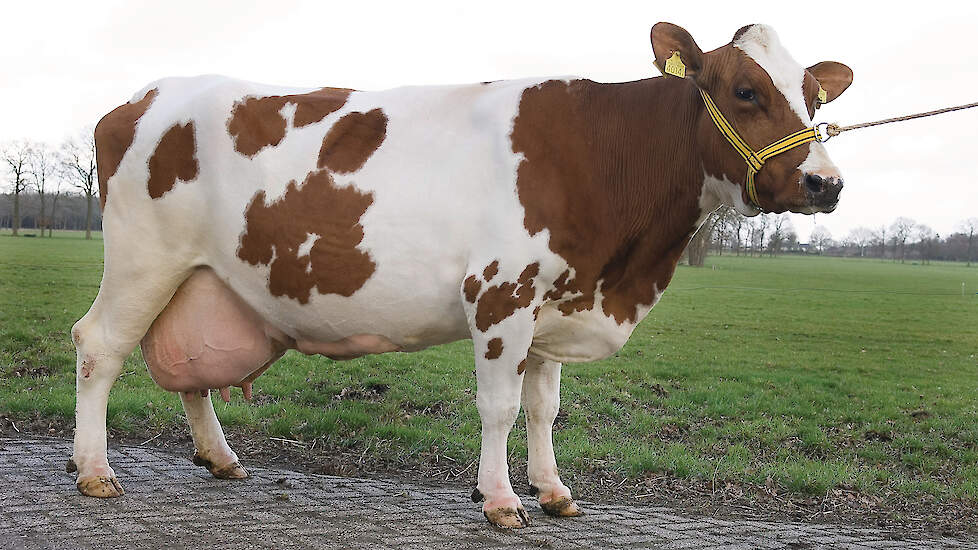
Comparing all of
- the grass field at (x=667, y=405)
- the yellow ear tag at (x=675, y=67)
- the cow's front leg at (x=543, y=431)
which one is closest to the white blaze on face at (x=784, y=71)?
the yellow ear tag at (x=675, y=67)

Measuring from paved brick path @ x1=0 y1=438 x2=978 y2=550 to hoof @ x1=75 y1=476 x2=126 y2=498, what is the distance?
5 cm

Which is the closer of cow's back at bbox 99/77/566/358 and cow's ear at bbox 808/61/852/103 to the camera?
cow's back at bbox 99/77/566/358

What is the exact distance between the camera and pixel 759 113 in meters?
4.34

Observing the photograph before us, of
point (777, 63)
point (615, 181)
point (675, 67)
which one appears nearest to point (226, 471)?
point (615, 181)

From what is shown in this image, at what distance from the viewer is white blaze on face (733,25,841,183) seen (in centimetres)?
415

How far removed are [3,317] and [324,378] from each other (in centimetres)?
694

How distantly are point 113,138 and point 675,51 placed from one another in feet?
11.4

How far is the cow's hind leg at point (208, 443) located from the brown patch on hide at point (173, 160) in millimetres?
1372

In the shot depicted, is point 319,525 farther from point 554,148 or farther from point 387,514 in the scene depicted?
point 554,148

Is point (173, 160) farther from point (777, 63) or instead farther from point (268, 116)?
point (777, 63)

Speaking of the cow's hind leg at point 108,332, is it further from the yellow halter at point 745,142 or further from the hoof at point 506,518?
the yellow halter at point 745,142

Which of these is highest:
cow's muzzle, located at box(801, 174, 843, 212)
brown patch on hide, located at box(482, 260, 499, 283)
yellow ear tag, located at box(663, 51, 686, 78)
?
yellow ear tag, located at box(663, 51, 686, 78)

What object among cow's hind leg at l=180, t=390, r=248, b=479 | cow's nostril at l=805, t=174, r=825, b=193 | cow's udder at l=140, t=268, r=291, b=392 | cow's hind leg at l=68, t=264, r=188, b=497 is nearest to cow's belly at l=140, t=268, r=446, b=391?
cow's udder at l=140, t=268, r=291, b=392

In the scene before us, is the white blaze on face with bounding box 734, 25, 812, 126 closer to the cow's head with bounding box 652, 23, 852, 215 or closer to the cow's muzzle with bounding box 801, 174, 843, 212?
the cow's head with bounding box 652, 23, 852, 215
